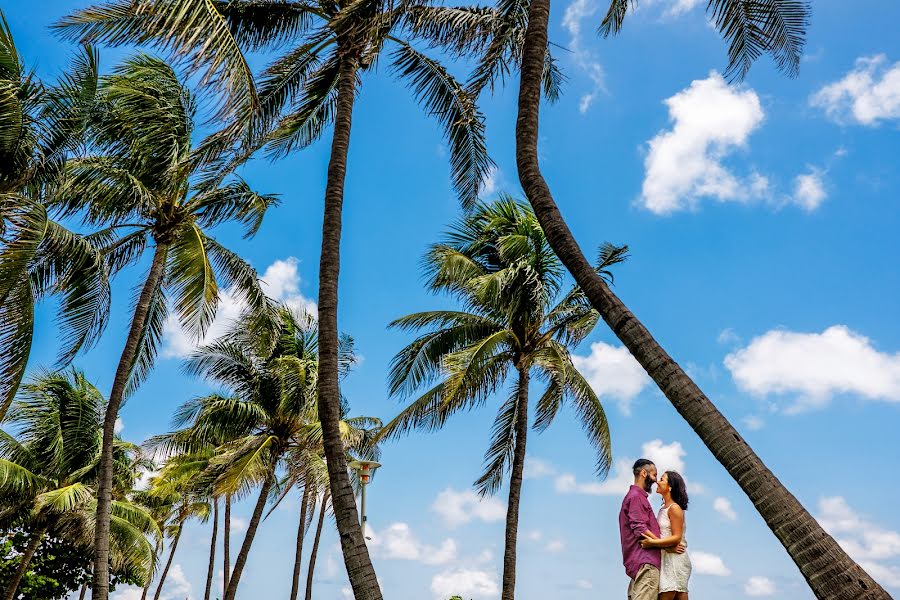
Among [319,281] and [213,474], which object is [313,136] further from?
[213,474]

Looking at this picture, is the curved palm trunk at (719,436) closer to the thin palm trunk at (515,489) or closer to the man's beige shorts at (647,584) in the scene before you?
the man's beige shorts at (647,584)

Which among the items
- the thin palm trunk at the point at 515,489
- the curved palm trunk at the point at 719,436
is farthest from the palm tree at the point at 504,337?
the curved palm trunk at the point at 719,436

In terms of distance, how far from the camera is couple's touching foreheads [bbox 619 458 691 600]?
663 centimetres

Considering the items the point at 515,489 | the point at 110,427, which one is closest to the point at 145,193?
the point at 110,427

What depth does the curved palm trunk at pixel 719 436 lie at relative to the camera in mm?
5031

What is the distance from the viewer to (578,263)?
7309 millimetres

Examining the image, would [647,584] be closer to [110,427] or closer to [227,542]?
[110,427]

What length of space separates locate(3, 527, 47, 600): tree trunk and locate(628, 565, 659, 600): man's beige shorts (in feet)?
75.0

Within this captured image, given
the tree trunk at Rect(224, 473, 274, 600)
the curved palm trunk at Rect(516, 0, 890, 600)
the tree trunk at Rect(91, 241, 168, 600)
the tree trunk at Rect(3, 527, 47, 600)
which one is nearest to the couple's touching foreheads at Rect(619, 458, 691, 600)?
the curved palm trunk at Rect(516, 0, 890, 600)

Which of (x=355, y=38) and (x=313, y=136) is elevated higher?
(x=313, y=136)

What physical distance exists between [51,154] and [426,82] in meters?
6.44

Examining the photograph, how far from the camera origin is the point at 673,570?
261 inches

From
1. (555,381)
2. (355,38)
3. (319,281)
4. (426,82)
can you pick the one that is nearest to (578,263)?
(319,281)

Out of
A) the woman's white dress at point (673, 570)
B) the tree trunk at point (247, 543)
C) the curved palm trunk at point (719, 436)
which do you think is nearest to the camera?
the curved palm trunk at point (719, 436)
